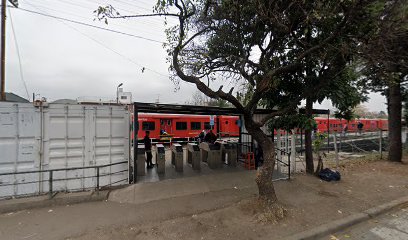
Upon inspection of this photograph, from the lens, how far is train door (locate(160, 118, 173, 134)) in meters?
19.9

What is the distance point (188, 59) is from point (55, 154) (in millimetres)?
4815

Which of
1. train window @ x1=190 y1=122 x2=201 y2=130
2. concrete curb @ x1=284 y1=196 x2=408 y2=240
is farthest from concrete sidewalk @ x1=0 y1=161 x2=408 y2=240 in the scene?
train window @ x1=190 y1=122 x2=201 y2=130

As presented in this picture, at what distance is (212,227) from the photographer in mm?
4641

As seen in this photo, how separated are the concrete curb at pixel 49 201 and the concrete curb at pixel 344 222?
4945 mm

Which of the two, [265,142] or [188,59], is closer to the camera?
[265,142]

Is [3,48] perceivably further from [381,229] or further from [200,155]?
[381,229]

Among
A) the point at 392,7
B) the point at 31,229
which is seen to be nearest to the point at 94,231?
the point at 31,229

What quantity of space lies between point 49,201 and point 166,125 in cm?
1441

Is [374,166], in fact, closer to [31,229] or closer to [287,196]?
[287,196]

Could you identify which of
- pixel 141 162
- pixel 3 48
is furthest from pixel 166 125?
pixel 141 162

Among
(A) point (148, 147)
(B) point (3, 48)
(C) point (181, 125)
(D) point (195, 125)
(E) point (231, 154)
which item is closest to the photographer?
(A) point (148, 147)

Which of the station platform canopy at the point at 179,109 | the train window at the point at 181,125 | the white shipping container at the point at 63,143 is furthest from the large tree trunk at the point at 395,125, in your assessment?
the train window at the point at 181,125

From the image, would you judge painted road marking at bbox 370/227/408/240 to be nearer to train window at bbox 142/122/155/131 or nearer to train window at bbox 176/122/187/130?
train window at bbox 142/122/155/131

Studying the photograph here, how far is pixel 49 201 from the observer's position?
582 centimetres
